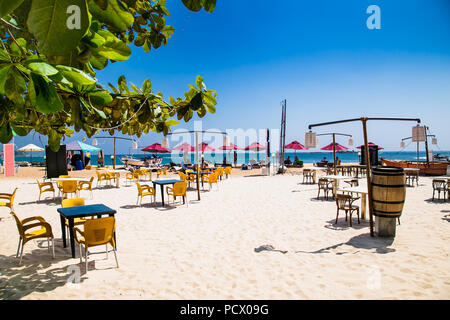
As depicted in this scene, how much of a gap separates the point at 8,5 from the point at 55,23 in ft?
0.24

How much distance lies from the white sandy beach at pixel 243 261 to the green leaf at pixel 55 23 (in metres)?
3.04

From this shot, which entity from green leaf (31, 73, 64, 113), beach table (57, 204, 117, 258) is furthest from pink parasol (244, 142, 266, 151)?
green leaf (31, 73, 64, 113)

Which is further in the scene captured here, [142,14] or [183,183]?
[183,183]

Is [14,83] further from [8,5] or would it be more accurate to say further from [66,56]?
[8,5]

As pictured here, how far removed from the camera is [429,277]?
332 centimetres

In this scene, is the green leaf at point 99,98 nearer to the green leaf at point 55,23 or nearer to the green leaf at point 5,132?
the green leaf at point 55,23

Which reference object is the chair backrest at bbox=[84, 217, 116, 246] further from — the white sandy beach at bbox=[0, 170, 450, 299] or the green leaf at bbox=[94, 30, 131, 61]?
the green leaf at bbox=[94, 30, 131, 61]

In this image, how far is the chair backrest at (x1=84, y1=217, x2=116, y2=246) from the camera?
3.48 m

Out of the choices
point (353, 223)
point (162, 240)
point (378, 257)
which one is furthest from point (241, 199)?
point (378, 257)

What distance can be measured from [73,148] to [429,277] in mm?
21457

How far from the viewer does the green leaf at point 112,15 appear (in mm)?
809

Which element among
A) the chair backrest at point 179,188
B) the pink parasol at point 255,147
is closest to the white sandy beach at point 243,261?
the chair backrest at point 179,188

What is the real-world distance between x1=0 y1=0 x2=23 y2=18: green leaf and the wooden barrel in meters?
5.34
